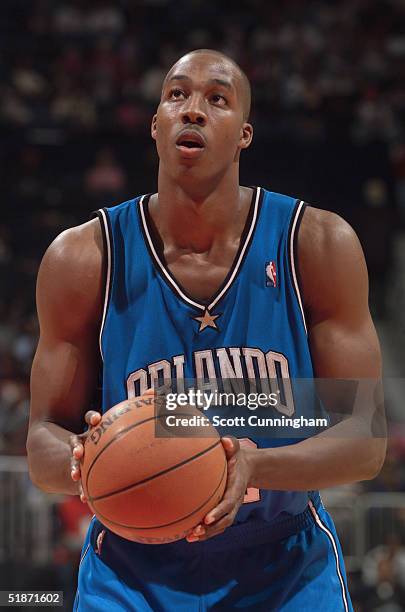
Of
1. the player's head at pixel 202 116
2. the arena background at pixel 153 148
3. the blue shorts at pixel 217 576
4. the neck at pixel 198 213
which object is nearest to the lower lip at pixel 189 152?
the player's head at pixel 202 116

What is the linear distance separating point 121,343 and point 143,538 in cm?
75

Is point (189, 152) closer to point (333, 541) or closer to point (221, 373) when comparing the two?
point (221, 373)

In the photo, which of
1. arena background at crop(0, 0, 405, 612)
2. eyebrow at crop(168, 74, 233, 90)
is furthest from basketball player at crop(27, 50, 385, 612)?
arena background at crop(0, 0, 405, 612)

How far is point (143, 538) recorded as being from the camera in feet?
9.07

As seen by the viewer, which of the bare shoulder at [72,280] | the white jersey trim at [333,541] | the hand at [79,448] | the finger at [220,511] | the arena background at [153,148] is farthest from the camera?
the arena background at [153,148]

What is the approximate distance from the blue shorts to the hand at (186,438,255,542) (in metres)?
0.47

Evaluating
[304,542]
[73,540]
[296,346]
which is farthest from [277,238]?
[73,540]

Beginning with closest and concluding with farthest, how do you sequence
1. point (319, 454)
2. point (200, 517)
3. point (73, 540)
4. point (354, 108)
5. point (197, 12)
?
1. point (200, 517)
2. point (319, 454)
3. point (73, 540)
4. point (354, 108)
5. point (197, 12)

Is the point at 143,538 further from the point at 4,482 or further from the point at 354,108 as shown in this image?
the point at 354,108

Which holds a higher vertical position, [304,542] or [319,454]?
[319,454]

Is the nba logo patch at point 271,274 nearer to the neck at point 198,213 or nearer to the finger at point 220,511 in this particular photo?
the neck at point 198,213

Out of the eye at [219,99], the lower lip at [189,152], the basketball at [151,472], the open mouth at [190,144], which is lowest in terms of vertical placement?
the basketball at [151,472]

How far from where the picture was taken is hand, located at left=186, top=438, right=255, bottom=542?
259 cm

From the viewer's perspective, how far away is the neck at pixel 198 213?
3.40 metres
